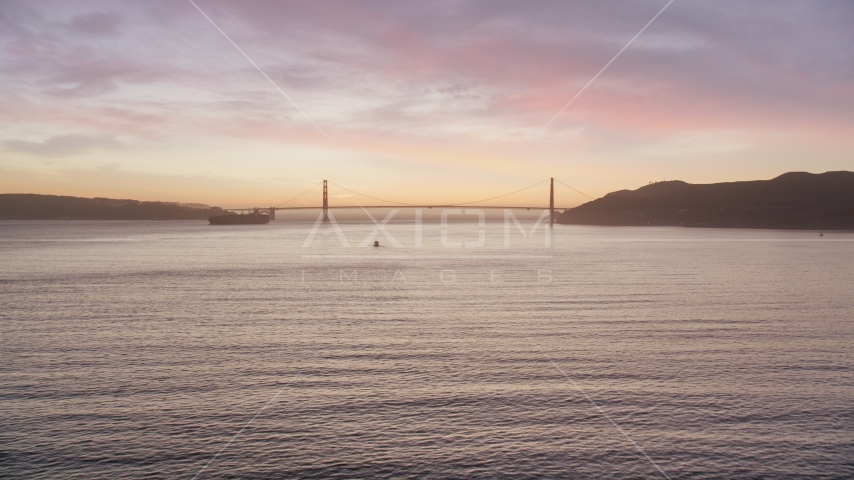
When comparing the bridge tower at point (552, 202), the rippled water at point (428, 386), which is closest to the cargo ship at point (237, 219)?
the bridge tower at point (552, 202)

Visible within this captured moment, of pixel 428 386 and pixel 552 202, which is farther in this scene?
pixel 552 202

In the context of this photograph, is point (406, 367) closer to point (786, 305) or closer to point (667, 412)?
point (667, 412)

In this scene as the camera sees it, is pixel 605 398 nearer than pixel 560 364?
Yes

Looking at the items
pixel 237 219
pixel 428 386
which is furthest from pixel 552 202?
pixel 428 386

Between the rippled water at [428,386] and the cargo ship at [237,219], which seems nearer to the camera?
the rippled water at [428,386]

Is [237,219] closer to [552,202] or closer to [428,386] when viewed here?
[552,202]

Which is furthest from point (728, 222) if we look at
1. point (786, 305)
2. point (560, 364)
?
point (560, 364)

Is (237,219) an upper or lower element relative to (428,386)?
upper

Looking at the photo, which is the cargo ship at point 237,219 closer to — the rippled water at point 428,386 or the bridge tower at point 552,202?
the bridge tower at point 552,202
